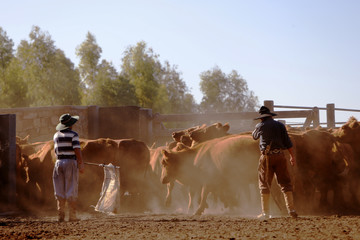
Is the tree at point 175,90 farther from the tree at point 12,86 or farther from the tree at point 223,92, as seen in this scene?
the tree at point 12,86

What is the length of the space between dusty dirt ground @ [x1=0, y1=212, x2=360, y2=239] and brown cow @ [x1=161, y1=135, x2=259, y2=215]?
1987 mm

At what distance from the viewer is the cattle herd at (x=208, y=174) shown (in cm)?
1007

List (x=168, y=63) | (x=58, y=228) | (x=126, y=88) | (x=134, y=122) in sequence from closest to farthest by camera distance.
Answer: (x=58, y=228), (x=134, y=122), (x=126, y=88), (x=168, y=63)

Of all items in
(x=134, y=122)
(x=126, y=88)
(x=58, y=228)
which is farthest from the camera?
(x=126, y=88)

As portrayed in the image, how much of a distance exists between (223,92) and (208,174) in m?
79.9

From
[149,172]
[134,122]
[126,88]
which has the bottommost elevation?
[149,172]

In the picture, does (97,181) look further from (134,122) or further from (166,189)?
(134,122)

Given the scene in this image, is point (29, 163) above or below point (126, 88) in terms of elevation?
below

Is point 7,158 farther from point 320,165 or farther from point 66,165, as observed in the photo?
point 320,165

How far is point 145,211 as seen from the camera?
11.4 m

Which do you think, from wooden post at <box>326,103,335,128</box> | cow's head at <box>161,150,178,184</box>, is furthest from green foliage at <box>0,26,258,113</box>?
cow's head at <box>161,150,178,184</box>

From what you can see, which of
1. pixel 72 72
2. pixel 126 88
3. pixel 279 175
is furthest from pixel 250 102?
pixel 279 175

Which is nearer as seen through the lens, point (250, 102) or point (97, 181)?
point (97, 181)

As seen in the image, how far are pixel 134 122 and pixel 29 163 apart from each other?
482 centimetres
